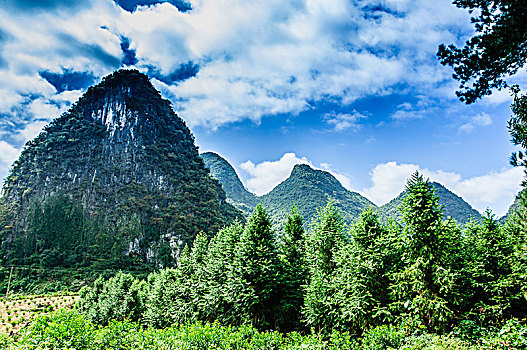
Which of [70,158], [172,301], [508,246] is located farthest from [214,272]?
[70,158]

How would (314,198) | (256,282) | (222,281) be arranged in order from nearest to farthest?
(256,282)
(222,281)
(314,198)

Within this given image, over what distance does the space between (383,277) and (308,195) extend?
138 meters

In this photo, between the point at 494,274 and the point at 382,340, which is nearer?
the point at 382,340

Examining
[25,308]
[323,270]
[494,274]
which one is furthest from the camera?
[25,308]

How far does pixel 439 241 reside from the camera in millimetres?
11375

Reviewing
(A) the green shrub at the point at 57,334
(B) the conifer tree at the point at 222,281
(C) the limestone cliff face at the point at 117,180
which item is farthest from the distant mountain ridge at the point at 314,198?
(A) the green shrub at the point at 57,334

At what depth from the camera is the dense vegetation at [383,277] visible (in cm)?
1099

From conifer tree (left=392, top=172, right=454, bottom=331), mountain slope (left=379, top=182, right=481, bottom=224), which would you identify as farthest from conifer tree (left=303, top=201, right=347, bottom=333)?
mountain slope (left=379, top=182, right=481, bottom=224)

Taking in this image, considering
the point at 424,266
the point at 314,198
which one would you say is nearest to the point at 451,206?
the point at 314,198

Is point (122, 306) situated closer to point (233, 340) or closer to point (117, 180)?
point (233, 340)

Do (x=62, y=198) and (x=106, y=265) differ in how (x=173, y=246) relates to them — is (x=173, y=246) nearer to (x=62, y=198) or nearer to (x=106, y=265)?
(x=106, y=265)

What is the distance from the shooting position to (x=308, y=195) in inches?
5861

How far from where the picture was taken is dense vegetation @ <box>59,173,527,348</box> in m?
11.0

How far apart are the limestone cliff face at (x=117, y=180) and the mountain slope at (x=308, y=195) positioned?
139 feet
